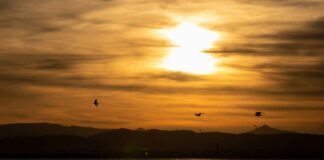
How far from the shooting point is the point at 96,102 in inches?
3888

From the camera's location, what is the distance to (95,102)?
9881cm

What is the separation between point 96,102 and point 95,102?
6.1 inches
